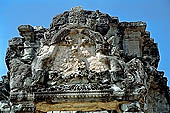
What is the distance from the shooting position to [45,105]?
26.8 ft

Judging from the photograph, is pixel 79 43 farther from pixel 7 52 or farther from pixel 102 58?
pixel 7 52

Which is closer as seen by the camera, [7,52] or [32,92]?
[32,92]

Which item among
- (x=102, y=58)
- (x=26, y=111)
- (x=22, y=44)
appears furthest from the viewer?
(x=22, y=44)

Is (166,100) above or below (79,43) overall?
below

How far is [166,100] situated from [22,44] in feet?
12.5

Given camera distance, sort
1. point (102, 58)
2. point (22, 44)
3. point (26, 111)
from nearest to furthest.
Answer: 1. point (26, 111)
2. point (102, 58)
3. point (22, 44)

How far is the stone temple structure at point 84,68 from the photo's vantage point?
26.3 ft

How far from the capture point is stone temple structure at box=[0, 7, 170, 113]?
8016 millimetres

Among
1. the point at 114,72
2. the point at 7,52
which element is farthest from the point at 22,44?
the point at 114,72

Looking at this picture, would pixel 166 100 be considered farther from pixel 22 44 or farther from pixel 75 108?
pixel 22 44

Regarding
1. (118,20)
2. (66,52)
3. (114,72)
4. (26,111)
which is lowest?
(26,111)

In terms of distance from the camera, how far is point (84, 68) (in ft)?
27.7

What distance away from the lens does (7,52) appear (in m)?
9.13

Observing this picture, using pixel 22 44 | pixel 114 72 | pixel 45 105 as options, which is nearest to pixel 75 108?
pixel 45 105
